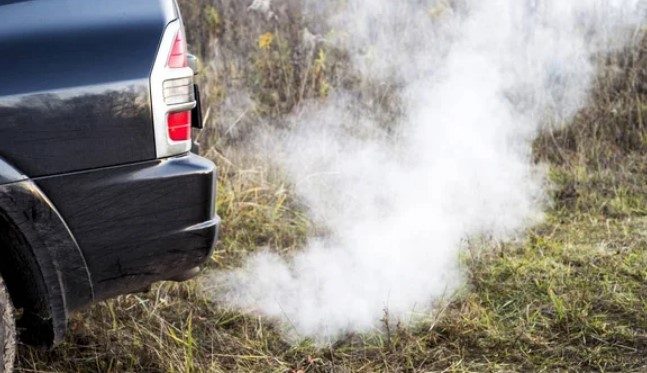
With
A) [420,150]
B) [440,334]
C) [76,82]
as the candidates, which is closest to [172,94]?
[76,82]

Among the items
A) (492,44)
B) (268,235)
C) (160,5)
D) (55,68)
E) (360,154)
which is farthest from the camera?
(492,44)

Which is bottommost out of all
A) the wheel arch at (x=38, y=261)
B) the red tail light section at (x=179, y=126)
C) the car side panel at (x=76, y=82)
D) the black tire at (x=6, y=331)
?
the black tire at (x=6, y=331)

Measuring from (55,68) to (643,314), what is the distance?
2638mm

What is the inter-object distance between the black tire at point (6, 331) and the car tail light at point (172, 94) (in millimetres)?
624

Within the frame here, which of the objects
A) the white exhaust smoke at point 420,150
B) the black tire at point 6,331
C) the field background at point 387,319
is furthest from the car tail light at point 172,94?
the white exhaust smoke at point 420,150

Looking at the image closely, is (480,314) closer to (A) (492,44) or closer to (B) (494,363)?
(B) (494,363)

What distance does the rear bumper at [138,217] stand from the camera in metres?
2.59

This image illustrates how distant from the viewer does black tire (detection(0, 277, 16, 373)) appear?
2617 millimetres

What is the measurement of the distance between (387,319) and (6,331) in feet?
5.04

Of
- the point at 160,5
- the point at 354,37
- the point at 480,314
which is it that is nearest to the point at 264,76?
the point at 354,37

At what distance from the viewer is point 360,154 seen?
5.94m

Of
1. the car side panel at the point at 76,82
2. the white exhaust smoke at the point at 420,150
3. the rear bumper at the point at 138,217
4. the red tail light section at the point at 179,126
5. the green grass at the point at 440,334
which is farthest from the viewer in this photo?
the white exhaust smoke at the point at 420,150

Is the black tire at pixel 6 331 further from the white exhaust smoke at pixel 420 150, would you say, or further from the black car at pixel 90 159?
the white exhaust smoke at pixel 420 150

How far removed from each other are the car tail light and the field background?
38.8 inches
